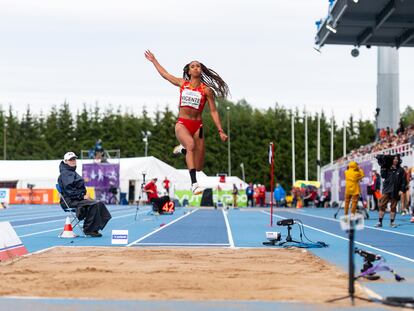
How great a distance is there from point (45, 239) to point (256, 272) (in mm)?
7344

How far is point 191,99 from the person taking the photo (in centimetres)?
733

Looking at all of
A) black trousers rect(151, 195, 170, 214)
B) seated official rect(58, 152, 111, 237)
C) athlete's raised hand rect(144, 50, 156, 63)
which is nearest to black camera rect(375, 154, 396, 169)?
seated official rect(58, 152, 111, 237)

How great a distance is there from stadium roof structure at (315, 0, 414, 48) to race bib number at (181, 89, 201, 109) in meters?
19.9

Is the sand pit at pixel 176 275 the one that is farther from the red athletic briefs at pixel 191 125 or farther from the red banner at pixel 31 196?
the red banner at pixel 31 196

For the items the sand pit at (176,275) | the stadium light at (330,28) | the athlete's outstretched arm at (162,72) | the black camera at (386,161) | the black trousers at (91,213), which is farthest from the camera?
the stadium light at (330,28)

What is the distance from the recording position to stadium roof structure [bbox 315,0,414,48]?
1072 inches

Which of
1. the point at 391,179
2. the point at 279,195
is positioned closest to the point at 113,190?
the point at 279,195

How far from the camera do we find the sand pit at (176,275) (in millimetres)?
6773

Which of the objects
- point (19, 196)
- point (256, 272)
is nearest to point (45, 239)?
point (256, 272)

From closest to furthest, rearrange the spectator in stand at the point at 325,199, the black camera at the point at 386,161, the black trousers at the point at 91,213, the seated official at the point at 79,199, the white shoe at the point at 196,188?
the white shoe at the point at 196,188 < the seated official at the point at 79,199 < the black trousers at the point at 91,213 < the black camera at the point at 386,161 < the spectator in stand at the point at 325,199

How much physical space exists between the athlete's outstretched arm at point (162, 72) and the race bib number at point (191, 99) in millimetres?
314

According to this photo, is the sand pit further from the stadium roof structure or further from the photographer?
the stadium roof structure

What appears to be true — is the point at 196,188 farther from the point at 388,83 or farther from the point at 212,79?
the point at 388,83

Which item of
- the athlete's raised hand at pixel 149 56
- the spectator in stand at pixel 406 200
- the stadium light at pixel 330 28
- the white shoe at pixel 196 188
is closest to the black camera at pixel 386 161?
the spectator in stand at pixel 406 200
